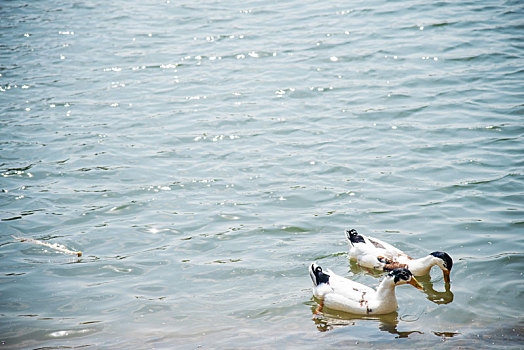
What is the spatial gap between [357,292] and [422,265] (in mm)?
1046

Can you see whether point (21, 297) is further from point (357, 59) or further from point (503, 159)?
point (357, 59)

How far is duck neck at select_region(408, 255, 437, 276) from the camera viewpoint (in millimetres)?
8031

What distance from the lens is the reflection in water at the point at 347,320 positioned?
7180 mm

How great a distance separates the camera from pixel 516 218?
9227 millimetres

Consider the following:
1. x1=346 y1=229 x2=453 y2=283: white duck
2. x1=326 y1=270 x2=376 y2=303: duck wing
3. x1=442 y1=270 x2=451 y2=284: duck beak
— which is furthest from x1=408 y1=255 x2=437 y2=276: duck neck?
x1=326 y1=270 x2=376 y2=303: duck wing

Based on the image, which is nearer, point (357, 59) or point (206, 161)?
point (206, 161)

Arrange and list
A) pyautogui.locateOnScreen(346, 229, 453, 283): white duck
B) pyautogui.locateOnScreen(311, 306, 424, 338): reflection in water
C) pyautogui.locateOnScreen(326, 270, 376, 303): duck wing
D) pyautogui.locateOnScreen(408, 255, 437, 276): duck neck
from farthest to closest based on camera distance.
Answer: pyautogui.locateOnScreen(346, 229, 453, 283): white duck
pyautogui.locateOnScreen(408, 255, 437, 276): duck neck
pyautogui.locateOnScreen(326, 270, 376, 303): duck wing
pyautogui.locateOnScreen(311, 306, 424, 338): reflection in water

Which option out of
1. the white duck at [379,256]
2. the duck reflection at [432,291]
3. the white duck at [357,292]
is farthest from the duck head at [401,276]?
the white duck at [379,256]

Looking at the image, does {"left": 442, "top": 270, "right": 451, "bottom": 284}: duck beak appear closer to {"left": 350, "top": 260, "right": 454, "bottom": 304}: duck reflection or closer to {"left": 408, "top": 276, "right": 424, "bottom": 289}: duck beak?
{"left": 350, "top": 260, "right": 454, "bottom": 304}: duck reflection

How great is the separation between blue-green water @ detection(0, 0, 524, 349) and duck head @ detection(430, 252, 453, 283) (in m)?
0.16

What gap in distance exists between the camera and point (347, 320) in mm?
7508

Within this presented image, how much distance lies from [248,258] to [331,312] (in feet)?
5.69

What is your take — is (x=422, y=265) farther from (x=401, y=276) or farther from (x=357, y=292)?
(x=357, y=292)

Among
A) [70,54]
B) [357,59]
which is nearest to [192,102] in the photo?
[357,59]
